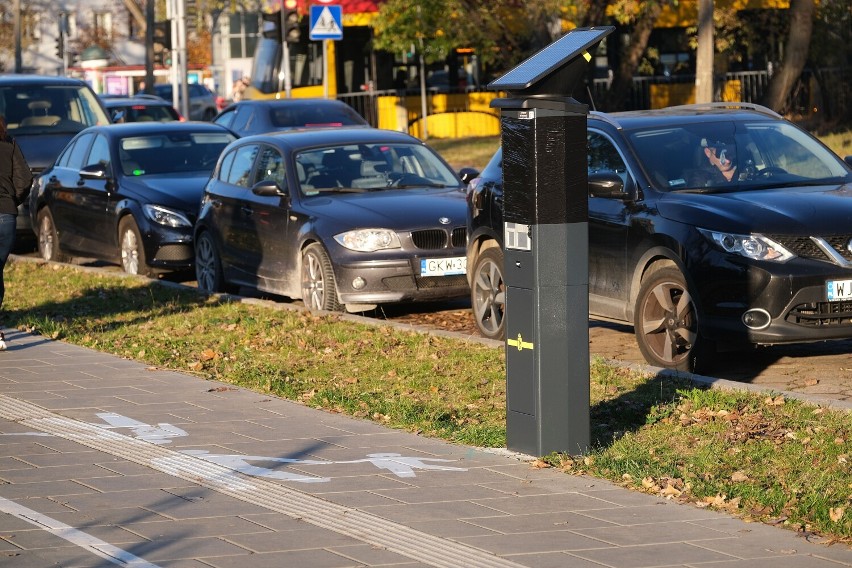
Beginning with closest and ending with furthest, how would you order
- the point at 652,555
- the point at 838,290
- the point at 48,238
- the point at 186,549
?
1. the point at 652,555
2. the point at 186,549
3. the point at 838,290
4. the point at 48,238

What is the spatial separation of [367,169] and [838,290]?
5.72 metres

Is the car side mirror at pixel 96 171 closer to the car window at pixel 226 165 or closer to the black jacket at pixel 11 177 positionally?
the car window at pixel 226 165

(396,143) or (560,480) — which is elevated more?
(396,143)

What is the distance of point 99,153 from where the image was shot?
17703 millimetres

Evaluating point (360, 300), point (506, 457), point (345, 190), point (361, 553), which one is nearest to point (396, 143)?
point (345, 190)

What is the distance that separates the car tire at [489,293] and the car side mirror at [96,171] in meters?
6.41

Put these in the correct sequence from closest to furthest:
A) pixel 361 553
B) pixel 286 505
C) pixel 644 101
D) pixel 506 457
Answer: pixel 361 553
pixel 286 505
pixel 506 457
pixel 644 101

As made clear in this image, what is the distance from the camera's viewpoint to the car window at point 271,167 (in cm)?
1403

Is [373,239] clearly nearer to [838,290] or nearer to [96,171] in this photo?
[838,290]

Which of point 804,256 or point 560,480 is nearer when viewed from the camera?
point 560,480

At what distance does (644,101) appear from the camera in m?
39.5

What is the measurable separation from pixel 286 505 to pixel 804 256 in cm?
407

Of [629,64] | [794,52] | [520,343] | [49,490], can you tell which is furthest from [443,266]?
[629,64]

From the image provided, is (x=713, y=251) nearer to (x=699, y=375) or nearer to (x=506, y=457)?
(x=699, y=375)
